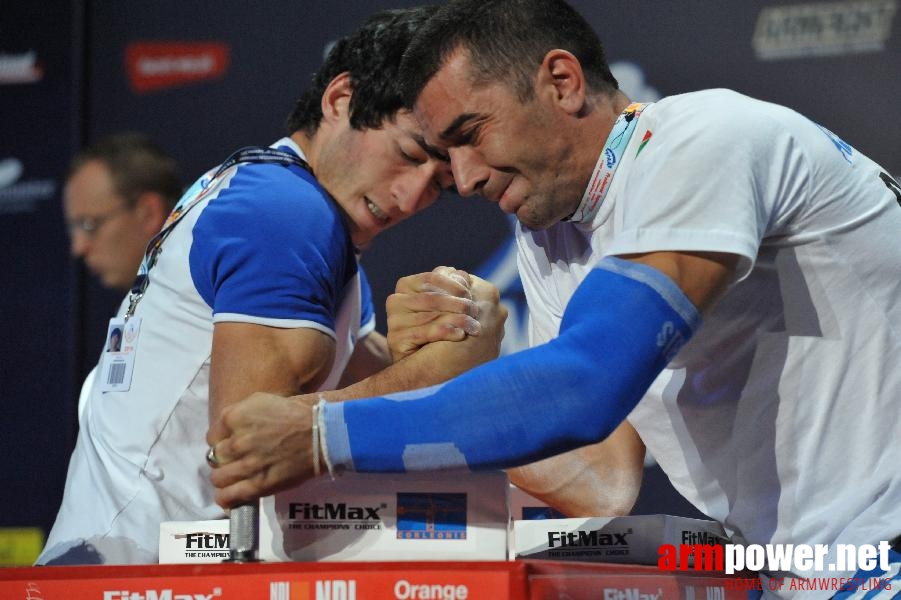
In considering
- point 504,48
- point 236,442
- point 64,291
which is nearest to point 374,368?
point 504,48

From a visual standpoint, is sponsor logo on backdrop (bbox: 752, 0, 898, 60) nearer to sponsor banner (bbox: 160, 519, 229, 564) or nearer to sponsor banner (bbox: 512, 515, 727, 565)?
sponsor banner (bbox: 512, 515, 727, 565)

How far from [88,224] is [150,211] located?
0.60 ft

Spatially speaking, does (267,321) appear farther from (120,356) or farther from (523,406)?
(523,406)

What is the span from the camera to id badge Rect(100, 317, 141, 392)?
184 centimetres

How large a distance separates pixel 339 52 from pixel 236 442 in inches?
44.4

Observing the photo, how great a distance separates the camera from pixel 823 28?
102 inches

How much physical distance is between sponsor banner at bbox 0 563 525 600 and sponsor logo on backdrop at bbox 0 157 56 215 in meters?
2.39

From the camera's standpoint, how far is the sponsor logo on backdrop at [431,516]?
112cm

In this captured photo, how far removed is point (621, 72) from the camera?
8.96ft

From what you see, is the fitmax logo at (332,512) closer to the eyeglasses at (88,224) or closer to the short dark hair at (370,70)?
the short dark hair at (370,70)

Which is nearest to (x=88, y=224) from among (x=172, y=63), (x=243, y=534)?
(x=172, y=63)

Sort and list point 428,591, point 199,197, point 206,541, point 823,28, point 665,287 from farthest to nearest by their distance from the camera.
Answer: point 823,28, point 199,197, point 206,541, point 665,287, point 428,591

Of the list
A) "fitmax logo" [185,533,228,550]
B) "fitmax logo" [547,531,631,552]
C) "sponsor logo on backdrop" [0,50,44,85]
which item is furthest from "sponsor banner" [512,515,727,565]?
"sponsor logo on backdrop" [0,50,44,85]

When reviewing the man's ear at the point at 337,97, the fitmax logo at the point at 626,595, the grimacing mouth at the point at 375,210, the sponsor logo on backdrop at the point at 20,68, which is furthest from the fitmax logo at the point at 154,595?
the sponsor logo on backdrop at the point at 20,68
